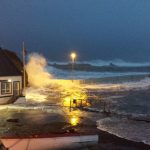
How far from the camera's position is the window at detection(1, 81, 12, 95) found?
36.1 m

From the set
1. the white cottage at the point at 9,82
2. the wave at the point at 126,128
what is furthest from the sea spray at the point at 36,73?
the wave at the point at 126,128

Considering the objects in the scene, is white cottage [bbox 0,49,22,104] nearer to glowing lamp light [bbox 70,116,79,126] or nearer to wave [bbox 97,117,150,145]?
glowing lamp light [bbox 70,116,79,126]

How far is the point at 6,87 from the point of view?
36.5 m

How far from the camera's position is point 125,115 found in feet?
100

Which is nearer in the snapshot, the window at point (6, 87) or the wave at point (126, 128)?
the wave at point (126, 128)

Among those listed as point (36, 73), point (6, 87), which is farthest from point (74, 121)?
point (36, 73)

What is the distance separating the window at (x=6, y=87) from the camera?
119ft

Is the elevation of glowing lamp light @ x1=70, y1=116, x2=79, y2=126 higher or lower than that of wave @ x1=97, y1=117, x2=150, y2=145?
higher

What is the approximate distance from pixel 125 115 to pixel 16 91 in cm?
1152

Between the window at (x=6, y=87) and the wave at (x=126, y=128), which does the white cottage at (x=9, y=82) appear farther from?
the wave at (x=126, y=128)

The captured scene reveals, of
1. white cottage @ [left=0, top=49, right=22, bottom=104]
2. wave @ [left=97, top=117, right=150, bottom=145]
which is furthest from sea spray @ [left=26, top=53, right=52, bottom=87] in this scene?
wave @ [left=97, top=117, right=150, bottom=145]

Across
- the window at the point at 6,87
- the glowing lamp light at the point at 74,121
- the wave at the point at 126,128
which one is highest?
the window at the point at 6,87

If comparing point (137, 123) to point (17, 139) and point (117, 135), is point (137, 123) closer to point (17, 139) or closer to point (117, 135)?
point (117, 135)

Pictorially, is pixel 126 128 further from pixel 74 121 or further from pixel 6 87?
pixel 6 87
